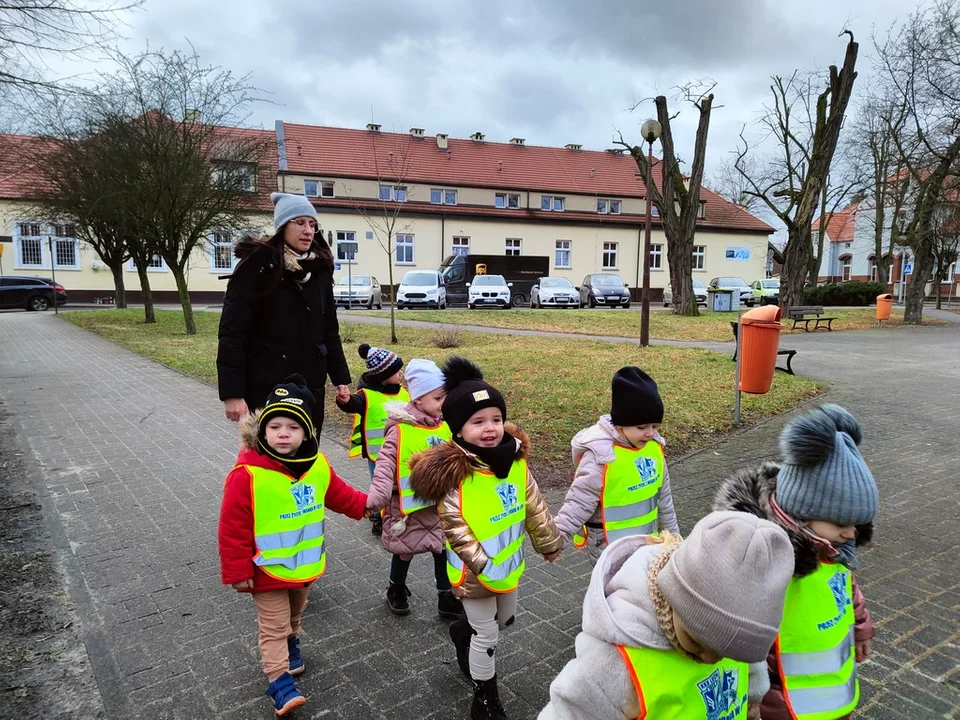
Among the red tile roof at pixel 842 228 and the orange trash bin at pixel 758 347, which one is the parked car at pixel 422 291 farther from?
the red tile roof at pixel 842 228

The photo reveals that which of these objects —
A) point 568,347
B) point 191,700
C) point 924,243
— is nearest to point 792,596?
point 191,700

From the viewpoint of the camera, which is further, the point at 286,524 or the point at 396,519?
the point at 396,519

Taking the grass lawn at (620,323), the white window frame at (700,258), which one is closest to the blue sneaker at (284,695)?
the grass lawn at (620,323)

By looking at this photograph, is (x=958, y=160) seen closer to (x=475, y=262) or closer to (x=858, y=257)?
(x=475, y=262)

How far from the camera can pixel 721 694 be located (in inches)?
58.9

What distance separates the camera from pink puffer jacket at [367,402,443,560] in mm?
3137

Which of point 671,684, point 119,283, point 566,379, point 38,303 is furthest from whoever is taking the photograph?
point 38,303

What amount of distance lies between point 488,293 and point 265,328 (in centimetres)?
2691

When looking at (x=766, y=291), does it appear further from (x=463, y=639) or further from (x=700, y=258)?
(x=463, y=639)

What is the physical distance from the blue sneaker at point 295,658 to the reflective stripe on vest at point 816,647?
6.46 ft

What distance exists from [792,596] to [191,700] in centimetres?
233

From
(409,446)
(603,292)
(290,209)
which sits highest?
(290,209)

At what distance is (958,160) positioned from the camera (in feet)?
63.4

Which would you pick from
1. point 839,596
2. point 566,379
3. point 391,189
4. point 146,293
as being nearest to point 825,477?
point 839,596
